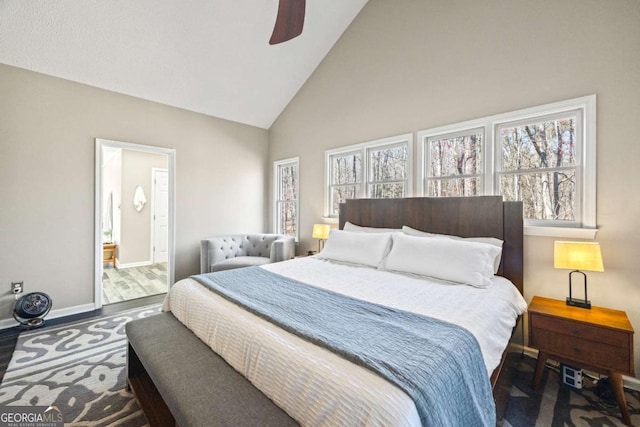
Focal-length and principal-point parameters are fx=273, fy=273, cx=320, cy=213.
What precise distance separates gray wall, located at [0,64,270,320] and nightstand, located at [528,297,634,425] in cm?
428

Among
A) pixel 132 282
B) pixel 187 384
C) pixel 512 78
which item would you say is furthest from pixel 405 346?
pixel 132 282

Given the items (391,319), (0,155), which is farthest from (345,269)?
(0,155)

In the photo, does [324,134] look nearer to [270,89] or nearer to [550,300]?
[270,89]

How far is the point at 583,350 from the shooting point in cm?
183

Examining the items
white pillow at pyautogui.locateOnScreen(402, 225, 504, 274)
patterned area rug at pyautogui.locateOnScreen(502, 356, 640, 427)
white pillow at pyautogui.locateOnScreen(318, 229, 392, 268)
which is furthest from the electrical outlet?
patterned area rug at pyautogui.locateOnScreen(502, 356, 640, 427)

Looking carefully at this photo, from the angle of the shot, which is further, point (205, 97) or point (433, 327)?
point (205, 97)

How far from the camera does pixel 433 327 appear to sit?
1.33 meters

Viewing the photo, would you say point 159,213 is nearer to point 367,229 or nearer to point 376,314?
point 367,229

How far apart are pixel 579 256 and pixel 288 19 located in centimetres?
274

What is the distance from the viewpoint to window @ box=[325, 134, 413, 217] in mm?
3379

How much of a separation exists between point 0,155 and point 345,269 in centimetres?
374

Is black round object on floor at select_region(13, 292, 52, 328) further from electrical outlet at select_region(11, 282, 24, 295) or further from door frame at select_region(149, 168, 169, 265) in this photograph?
door frame at select_region(149, 168, 169, 265)

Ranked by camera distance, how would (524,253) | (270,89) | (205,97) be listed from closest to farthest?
(524,253) < (205,97) < (270,89)

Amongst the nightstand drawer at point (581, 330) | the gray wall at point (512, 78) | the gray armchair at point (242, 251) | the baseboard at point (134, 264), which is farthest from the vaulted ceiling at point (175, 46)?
the nightstand drawer at point (581, 330)
